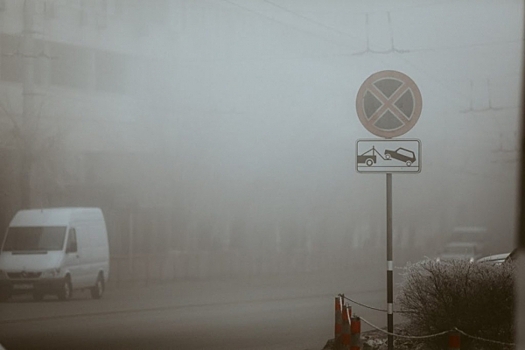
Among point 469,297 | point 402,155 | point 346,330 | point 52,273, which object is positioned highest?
point 402,155

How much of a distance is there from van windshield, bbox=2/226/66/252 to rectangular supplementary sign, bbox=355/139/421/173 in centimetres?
231

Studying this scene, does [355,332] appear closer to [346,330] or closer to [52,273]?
[346,330]

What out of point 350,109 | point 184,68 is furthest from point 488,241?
point 184,68

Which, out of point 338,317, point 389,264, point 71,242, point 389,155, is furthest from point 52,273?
point 389,155

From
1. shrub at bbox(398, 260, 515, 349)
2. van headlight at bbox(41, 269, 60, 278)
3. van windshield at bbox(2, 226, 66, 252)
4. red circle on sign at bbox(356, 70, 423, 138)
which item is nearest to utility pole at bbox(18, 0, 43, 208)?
van windshield at bbox(2, 226, 66, 252)

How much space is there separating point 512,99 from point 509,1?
71cm

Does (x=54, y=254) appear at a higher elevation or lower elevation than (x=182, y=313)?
higher

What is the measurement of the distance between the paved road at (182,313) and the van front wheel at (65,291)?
0.17ft

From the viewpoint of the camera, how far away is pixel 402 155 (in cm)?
653

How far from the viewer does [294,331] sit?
22.4 feet

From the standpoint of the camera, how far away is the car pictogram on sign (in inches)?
257

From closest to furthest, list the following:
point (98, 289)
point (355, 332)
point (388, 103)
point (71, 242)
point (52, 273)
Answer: point (355, 332) < point (388, 103) < point (98, 289) < point (52, 273) < point (71, 242)

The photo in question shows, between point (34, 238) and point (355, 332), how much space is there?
2516 millimetres

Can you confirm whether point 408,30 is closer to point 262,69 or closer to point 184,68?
point 262,69
